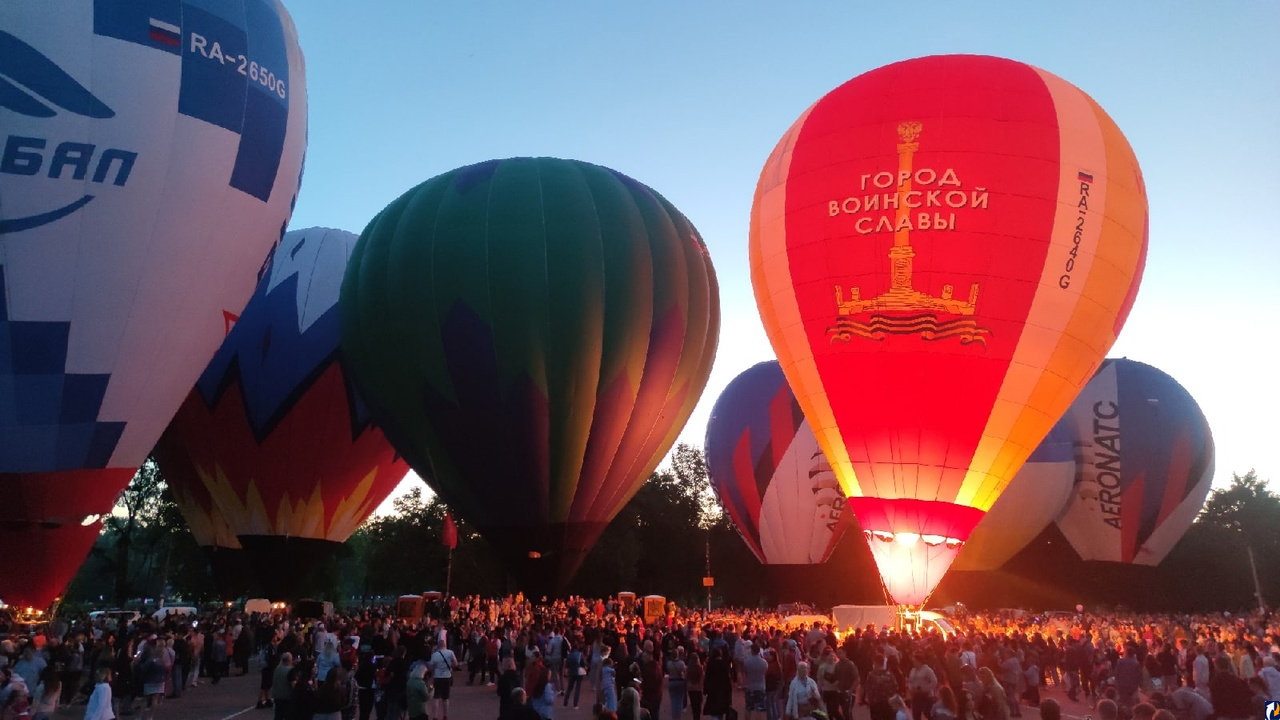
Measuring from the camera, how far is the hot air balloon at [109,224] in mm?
12906

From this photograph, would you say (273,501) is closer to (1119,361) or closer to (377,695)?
(377,695)

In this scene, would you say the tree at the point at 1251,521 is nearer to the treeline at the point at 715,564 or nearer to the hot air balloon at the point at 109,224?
the treeline at the point at 715,564

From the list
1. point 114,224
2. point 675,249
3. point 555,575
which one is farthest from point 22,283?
point 675,249

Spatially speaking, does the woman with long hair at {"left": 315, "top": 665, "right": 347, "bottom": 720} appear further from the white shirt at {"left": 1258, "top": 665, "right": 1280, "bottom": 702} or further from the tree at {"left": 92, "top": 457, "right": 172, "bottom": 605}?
the tree at {"left": 92, "top": 457, "right": 172, "bottom": 605}

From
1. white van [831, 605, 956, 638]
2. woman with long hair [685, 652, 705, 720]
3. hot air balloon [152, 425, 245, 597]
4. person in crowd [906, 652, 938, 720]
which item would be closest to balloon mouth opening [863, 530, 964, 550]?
white van [831, 605, 956, 638]

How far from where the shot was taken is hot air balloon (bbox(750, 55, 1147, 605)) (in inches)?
620

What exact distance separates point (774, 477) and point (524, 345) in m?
15.8

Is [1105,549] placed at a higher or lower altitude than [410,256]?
lower

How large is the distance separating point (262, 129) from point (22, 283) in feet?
14.2

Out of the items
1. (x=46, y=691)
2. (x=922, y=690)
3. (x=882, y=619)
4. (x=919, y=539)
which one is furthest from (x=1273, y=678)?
(x=46, y=691)

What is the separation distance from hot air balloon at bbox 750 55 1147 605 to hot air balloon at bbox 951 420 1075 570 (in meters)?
14.8

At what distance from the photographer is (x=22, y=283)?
12.9 m

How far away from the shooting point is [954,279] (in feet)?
51.5

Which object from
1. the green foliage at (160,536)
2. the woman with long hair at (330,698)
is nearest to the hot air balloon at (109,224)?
the woman with long hair at (330,698)
